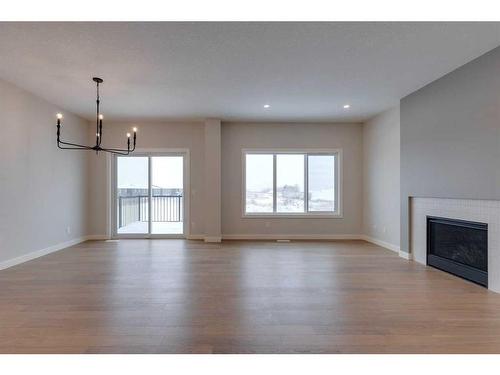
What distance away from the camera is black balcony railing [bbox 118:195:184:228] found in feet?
23.4

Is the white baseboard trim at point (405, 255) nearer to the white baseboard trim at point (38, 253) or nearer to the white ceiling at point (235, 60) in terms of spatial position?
the white ceiling at point (235, 60)

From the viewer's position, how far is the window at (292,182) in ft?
23.6

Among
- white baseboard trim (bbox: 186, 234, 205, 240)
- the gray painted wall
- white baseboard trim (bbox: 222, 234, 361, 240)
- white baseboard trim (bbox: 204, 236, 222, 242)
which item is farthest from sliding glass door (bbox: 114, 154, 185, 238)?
the gray painted wall

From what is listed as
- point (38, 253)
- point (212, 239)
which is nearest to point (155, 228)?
point (212, 239)

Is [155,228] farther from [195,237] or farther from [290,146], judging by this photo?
[290,146]

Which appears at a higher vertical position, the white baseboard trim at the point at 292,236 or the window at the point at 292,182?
the window at the point at 292,182

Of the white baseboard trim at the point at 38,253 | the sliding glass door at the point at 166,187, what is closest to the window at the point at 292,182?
the sliding glass door at the point at 166,187

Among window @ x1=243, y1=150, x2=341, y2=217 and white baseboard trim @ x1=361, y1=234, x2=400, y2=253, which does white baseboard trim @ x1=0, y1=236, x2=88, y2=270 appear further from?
white baseboard trim @ x1=361, y1=234, x2=400, y2=253

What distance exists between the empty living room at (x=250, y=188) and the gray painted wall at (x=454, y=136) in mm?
28

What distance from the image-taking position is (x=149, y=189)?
23.3 ft

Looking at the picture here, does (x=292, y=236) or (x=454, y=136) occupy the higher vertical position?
(x=454, y=136)

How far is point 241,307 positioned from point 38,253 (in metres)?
4.30

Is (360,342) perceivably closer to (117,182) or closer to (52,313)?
(52,313)
